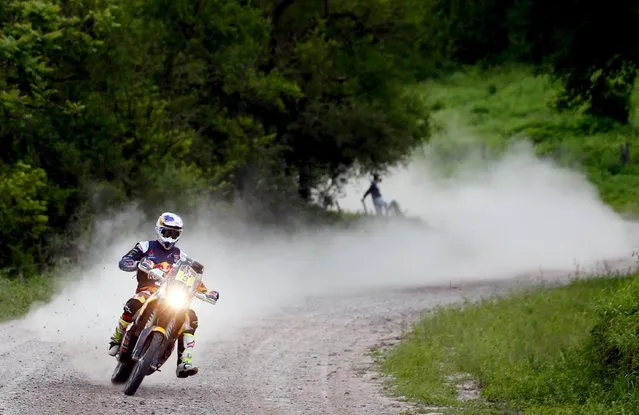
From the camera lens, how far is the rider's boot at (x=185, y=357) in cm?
1362

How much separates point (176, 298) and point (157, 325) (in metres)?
0.38

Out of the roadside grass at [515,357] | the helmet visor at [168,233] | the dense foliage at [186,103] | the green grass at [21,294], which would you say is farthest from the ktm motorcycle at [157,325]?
the dense foliage at [186,103]

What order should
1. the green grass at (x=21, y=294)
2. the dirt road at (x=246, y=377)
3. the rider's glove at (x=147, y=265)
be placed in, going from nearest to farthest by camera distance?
the dirt road at (x=246, y=377) → the rider's glove at (x=147, y=265) → the green grass at (x=21, y=294)

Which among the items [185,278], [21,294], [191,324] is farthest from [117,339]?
[21,294]

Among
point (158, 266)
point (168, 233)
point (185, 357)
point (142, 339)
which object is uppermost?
point (168, 233)

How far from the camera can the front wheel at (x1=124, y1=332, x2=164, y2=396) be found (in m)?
13.1

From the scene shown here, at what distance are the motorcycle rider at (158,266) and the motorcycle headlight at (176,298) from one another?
329 mm

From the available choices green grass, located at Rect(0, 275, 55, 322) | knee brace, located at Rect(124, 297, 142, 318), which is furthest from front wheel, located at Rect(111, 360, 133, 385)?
green grass, located at Rect(0, 275, 55, 322)

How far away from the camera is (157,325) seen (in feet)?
43.9

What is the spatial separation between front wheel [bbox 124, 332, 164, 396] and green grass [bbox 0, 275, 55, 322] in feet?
22.3

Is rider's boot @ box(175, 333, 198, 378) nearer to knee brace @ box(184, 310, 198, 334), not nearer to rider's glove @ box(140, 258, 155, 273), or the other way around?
knee brace @ box(184, 310, 198, 334)

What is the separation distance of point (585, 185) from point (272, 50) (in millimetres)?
12574

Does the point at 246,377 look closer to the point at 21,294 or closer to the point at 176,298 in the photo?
the point at 176,298

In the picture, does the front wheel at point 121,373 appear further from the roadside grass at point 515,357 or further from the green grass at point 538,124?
the green grass at point 538,124
